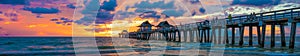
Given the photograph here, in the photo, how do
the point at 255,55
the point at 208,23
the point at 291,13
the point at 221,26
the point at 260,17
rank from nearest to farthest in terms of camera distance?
the point at 255,55 < the point at 291,13 < the point at 260,17 < the point at 221,26 < the point at 208,23

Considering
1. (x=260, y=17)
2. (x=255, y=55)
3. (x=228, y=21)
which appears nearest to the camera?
(x=255, y=55)

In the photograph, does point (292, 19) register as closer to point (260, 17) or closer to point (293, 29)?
point (293, 29)

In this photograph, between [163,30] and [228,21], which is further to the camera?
[163,30]

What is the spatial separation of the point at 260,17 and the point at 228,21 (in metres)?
6.39

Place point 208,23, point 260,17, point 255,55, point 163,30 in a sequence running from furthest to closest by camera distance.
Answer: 1. point 163,30
2. point 208,23
3. point 260,17
4. point 255,55

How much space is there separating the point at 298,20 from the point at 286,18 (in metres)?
0.91

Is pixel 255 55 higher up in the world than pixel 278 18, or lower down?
lower down

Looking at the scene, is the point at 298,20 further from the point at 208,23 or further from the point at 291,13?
the point at 208,23

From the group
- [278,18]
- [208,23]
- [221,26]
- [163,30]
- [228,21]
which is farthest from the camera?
[163,30]

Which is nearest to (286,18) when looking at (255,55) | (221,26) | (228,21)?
(255,55)

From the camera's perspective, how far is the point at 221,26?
37.1 metres

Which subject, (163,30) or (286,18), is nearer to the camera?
(286,18)

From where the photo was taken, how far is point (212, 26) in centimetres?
3931

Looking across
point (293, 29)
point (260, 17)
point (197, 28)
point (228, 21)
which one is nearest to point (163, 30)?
point (197, 28)
